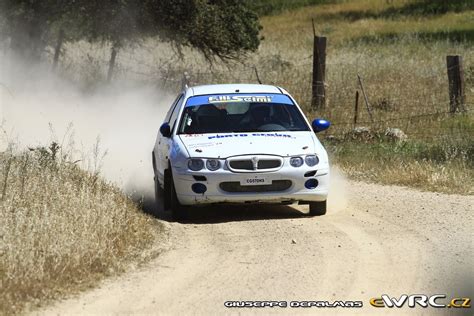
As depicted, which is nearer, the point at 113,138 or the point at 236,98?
the point at 236,98

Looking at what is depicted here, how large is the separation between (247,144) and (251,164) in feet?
1.12

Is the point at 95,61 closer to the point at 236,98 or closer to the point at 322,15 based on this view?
the point at 236,98

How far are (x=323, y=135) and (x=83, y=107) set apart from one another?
A: 26.0 feet

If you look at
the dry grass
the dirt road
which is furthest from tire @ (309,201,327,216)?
the dry grass

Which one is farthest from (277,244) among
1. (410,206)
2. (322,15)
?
(322,15)

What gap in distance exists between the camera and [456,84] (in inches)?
760

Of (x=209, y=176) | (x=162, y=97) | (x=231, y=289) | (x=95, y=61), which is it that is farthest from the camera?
(x=95, y=61)

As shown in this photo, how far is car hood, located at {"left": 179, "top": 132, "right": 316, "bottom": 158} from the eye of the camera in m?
11.4

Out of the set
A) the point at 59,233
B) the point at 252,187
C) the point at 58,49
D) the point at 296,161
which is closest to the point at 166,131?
the point at 252,187

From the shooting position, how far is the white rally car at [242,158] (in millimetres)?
11266

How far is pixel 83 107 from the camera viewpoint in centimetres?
2506

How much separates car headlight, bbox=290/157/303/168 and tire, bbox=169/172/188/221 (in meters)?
1.32

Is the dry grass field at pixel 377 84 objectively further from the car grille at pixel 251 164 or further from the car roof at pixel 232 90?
the car grille at pixel 251 164

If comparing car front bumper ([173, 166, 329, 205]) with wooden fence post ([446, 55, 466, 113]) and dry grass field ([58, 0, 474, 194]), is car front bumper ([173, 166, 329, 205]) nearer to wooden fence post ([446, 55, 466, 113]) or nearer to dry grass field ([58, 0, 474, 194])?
dry grass field ([58, 0, 474, 194])
